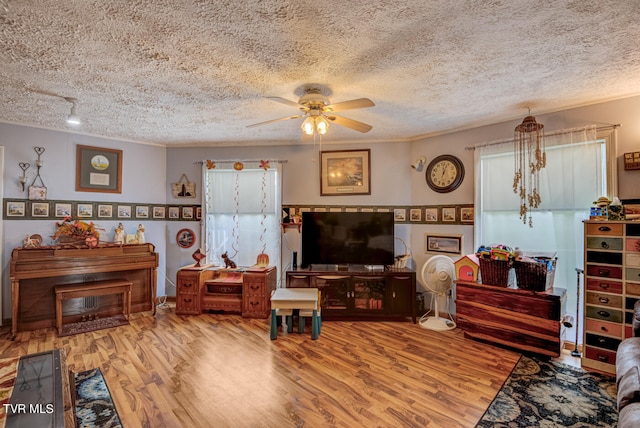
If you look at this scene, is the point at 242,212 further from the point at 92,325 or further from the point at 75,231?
the point at 92,325

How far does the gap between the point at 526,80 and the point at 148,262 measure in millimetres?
4490

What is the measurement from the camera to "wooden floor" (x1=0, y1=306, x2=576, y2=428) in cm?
187

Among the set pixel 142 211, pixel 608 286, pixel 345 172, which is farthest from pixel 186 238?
pixel 608 286

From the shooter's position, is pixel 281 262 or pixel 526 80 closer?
pixel 526 80

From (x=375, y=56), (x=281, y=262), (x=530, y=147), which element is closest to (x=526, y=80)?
(x=530, y=147)

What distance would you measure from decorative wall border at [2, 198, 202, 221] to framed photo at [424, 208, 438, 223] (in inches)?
129

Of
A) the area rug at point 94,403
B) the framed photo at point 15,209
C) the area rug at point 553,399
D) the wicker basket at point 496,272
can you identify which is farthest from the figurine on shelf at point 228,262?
the area rug at point 553,399

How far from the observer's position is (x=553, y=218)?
2941 mm

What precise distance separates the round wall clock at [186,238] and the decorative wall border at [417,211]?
1.46m

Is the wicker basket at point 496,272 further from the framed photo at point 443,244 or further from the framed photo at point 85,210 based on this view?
the framed photo at point 85,210

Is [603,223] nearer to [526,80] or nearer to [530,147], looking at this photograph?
[530,147]

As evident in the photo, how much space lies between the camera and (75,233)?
3.55 metres

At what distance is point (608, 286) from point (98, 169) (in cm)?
572

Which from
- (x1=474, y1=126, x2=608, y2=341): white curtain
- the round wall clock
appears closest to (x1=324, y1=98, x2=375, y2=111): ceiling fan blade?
(x1=474, y1=126, x2=608, y2=341): white curtain
